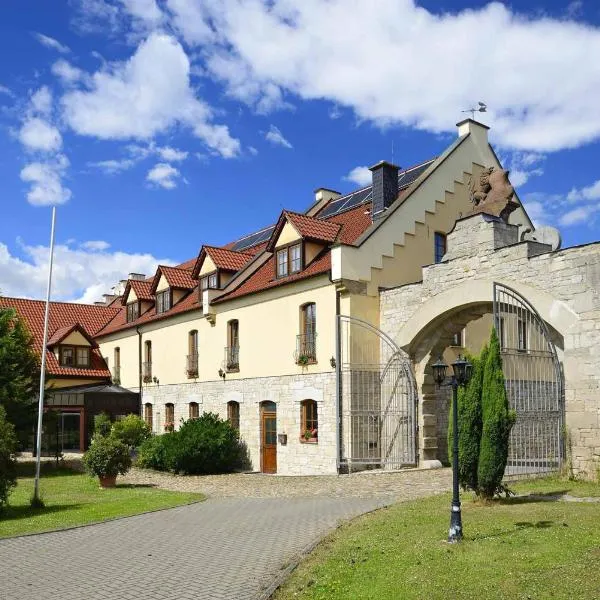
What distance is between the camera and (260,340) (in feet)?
79.4

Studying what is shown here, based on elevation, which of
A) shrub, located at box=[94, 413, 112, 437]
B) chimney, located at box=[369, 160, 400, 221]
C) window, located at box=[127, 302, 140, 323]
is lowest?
shrub, located at box=[94, 413, 112, 437]

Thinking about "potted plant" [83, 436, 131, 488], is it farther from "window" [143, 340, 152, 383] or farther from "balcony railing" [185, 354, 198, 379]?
"window" [143, 340, 152, 383]

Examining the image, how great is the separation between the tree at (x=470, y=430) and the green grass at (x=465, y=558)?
0.62 m

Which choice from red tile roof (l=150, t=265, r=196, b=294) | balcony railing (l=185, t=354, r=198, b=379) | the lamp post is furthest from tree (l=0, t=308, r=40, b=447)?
the lamp post

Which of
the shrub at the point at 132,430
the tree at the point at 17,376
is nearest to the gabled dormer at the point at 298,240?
the tree at the point at 17,376

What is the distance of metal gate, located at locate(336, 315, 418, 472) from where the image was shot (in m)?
20.0

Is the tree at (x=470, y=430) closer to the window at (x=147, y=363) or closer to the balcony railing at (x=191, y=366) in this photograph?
the balcony railing at (x=191, y=366)

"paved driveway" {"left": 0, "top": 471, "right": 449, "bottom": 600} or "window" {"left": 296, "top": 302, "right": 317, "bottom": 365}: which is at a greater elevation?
"window" {"left": 296, "top": 302, "right": 317, "bottom": 365}

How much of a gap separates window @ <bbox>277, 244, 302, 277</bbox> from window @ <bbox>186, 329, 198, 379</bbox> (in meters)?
6.42

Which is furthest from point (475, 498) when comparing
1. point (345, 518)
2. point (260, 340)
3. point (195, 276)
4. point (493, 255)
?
point (195, 276)

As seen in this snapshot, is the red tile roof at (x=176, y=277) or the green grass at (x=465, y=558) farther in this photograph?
the red tile roof at (x=176, y=277)

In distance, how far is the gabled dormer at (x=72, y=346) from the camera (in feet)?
112

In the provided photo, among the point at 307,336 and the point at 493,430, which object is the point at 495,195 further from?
the point at 493,430

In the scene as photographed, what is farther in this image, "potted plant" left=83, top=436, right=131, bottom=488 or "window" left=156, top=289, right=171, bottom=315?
"window" left=156, top=289, right=171, bottom=315
